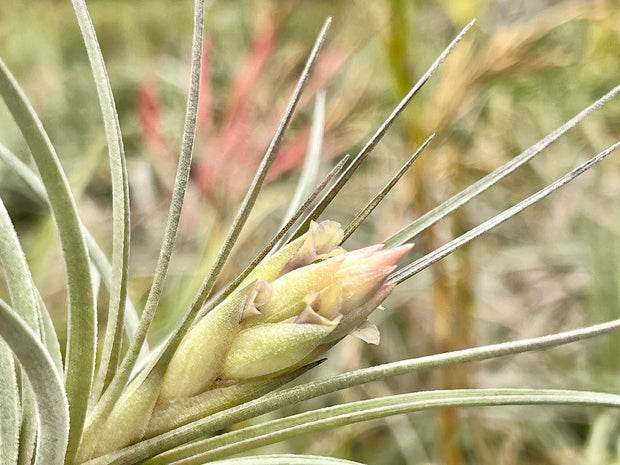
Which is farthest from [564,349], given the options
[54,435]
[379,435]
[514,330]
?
[54,435]

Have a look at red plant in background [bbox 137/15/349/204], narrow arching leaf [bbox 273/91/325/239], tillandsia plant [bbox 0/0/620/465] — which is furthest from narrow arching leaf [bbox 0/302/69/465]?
red plant in background [bbox 137/15/349/204]

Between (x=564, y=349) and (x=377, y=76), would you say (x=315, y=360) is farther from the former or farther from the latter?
(x=377, y=76)

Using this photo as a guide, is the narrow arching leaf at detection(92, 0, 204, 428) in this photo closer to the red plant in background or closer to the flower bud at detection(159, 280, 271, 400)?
the flower bud at detection(159, 280, 271, 400)

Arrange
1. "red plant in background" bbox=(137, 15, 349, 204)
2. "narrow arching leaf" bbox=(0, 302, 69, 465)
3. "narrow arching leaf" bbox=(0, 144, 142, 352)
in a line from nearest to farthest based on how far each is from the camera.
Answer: "narrow arching leaf" bbox=(0, 302, 69, 465), "narrow arching leaf" bbox=(0, 144, 142, 352), "red plant in background" bbox=(137, 15, 349, 204)

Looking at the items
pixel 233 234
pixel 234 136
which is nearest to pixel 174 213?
pixel 233 234

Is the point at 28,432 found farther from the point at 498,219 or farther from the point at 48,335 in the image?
the point at 498,219
